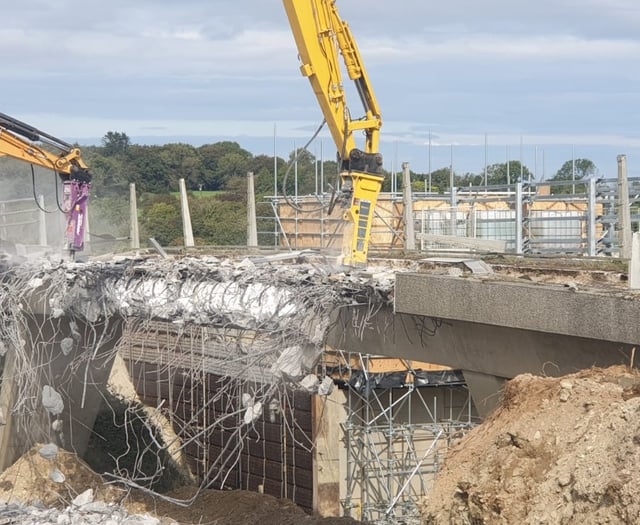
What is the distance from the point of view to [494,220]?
68.0 feet

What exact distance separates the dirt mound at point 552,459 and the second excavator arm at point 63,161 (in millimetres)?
11607

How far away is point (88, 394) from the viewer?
17062mm

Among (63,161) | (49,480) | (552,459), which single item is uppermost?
(63,161)

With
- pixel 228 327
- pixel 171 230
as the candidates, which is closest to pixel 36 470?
pixel 228 327

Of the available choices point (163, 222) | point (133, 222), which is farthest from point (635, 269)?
point (163, 222)

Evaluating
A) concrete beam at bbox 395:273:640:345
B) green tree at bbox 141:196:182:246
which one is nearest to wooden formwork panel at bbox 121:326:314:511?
concrete beam at bbox 395:273:640:345

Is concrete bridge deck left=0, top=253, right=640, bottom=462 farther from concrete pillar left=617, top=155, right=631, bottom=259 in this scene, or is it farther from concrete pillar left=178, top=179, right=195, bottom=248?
concrete pillar left=178, top=179, right=195, bottom=248

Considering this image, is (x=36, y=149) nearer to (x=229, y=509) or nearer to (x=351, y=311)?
(x=229, y=509)

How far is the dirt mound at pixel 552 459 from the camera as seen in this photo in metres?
5.26

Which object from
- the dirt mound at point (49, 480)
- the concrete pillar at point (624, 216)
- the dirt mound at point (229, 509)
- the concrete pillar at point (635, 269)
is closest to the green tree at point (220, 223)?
the dirt mound at point (229, 509)

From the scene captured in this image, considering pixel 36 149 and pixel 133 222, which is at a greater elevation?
pixel 36 149

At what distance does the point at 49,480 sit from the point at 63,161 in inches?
204

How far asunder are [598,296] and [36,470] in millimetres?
10859

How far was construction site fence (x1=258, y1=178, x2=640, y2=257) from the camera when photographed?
17000mm
